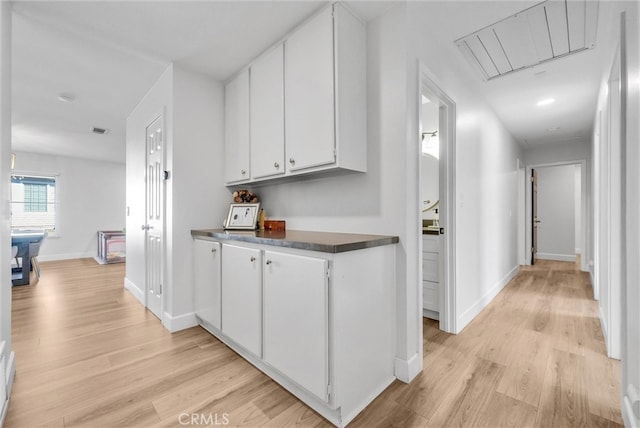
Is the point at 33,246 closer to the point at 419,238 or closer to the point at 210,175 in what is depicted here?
the point at 210,175

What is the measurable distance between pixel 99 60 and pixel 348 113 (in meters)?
2.18

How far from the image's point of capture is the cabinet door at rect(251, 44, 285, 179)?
204cm

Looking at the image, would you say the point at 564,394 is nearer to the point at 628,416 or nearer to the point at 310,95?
the point at 628,416

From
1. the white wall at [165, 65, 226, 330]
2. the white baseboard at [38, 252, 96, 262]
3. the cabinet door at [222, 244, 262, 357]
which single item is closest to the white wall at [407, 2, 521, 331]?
the cabinet door at [222, 244, 262, 357]

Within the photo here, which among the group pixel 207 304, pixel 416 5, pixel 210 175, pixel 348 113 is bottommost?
pixel 207 304

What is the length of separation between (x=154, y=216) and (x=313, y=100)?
201 centimetres

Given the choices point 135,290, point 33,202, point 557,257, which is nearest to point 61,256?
point 33,202

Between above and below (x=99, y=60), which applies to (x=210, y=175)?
below

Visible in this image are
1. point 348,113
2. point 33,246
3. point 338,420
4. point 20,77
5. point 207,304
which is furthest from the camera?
point 33,246

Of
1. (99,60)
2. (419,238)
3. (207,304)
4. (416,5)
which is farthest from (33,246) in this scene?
(416,5)

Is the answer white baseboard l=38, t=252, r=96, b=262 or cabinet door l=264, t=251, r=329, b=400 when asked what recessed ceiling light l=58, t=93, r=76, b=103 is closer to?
cabinet door l=264, t=251, r=329, b=400

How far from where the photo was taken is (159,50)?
2193mm

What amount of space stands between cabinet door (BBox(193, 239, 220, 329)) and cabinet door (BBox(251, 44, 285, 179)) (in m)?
0.70

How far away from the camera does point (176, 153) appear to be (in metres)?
2.40
